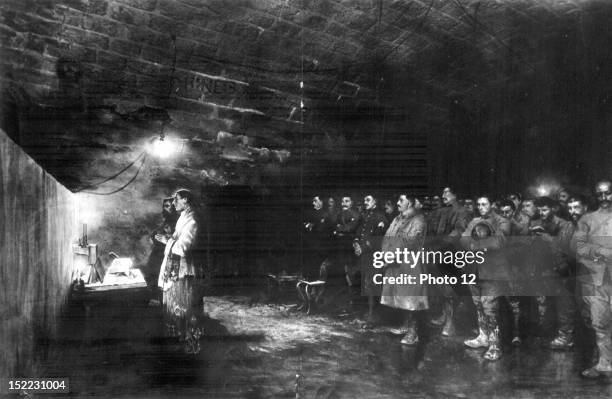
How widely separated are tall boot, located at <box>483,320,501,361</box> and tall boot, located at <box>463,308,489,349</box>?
0.04 meters

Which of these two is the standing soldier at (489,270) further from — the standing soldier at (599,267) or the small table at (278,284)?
the small table at (278,284)

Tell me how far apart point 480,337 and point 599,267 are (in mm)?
1130

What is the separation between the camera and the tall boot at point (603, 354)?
12.3 ft

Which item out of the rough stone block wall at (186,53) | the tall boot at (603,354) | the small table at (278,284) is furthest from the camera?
the small table at (278,284)

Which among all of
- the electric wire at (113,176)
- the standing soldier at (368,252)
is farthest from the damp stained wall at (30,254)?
the standing soldier at (368,252)

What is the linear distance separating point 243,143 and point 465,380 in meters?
2.71

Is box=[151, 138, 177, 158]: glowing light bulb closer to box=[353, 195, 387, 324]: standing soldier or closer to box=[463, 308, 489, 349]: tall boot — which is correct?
box=[353, 195, 387, 324]: standing soldier

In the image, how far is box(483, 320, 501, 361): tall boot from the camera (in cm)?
382

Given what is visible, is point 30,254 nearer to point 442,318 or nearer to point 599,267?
point 442,318

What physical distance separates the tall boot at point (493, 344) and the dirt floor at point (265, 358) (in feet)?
0.19

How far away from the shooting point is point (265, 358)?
3.90 m

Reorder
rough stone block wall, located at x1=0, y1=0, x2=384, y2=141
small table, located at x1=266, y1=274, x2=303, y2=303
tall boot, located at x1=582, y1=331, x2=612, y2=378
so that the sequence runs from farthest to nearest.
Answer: small table, located at x1=266, y1=274, x2=303, y2=303, tall boot, located at x1=582, y1=331, x2=612, y2=378, rough stone block wall, located at x1=0, y1=0, x2=384, y2=141

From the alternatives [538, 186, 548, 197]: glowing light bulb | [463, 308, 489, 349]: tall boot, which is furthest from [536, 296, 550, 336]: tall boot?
[538, 186, 548, 197]: glowing light bulb

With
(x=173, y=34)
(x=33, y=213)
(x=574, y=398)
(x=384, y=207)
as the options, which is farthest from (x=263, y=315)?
(x=574, y=398)
